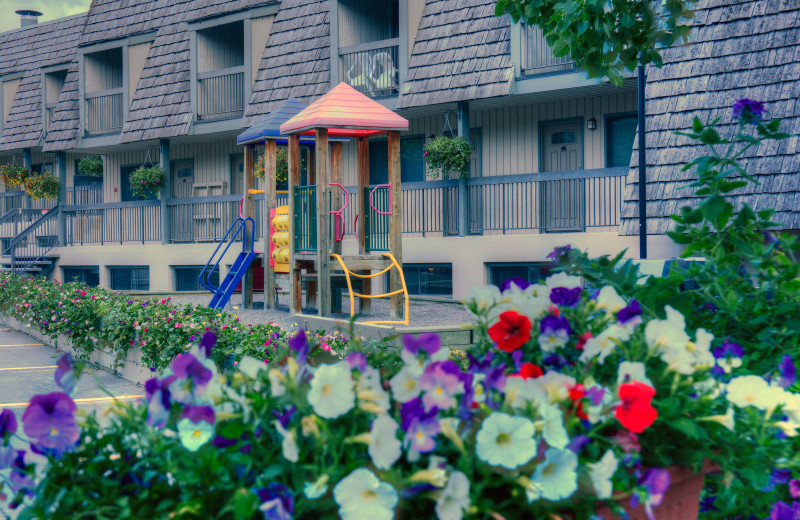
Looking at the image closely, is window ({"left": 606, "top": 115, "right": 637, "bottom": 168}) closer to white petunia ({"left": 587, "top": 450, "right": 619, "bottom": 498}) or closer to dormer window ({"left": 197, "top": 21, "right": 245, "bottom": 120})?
dormer window ({"left": 197, "top": 21, "right": 245, "bottom": 120})

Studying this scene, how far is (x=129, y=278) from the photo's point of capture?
77.0 ft

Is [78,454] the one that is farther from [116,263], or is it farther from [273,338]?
[116,263]

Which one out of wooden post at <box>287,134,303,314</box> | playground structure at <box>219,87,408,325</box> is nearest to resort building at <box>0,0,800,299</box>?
playground structure at <box>219,87,408,325</box>

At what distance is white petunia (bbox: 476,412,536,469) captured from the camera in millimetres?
1673

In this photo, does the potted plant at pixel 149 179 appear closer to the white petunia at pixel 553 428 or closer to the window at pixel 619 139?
the window at pixel 619 139

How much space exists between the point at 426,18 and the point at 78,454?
52.4 feet

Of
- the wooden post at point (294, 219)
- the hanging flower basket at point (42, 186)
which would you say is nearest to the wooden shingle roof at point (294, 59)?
the wooden post at point (294, 219)

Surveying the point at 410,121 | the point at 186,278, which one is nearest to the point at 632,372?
the point at 410,121

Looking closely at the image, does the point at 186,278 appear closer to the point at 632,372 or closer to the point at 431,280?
the point at 431,280

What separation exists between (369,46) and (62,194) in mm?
12719

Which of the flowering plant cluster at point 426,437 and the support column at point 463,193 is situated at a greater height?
the support column at point 463,193

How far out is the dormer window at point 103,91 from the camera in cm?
2353

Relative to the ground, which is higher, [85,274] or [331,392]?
[331,392]

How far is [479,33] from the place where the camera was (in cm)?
1574
